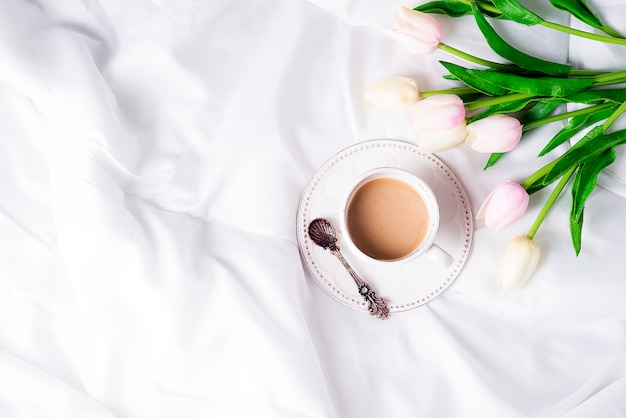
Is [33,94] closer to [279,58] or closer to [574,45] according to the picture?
[279,58]

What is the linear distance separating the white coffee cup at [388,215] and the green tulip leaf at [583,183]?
191mm

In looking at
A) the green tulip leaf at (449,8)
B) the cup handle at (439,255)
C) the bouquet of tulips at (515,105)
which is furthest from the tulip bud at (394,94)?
the cup handle at (439,255)

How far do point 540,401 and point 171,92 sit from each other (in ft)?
2.41

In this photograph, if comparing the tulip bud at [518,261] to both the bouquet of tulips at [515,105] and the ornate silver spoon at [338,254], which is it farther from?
the ornate silver spoon at [338,254]

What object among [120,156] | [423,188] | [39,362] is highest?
[423,188]

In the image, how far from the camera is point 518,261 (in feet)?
3.02

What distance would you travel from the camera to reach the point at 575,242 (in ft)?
2.91

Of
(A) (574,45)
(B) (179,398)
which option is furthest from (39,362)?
(A) (574,45)

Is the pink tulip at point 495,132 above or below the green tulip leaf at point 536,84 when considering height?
below

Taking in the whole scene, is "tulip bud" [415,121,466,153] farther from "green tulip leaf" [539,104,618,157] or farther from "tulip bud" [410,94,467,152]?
"green tulip leaf" [539,104,618,157]

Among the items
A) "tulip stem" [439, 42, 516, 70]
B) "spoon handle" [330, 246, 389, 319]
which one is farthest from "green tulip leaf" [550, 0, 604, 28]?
"spoon handle" [330, 246, 389, 319]

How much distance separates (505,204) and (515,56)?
0.20 meters

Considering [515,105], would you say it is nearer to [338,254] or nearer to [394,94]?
[394,94]

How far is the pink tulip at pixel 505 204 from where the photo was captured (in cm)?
87
